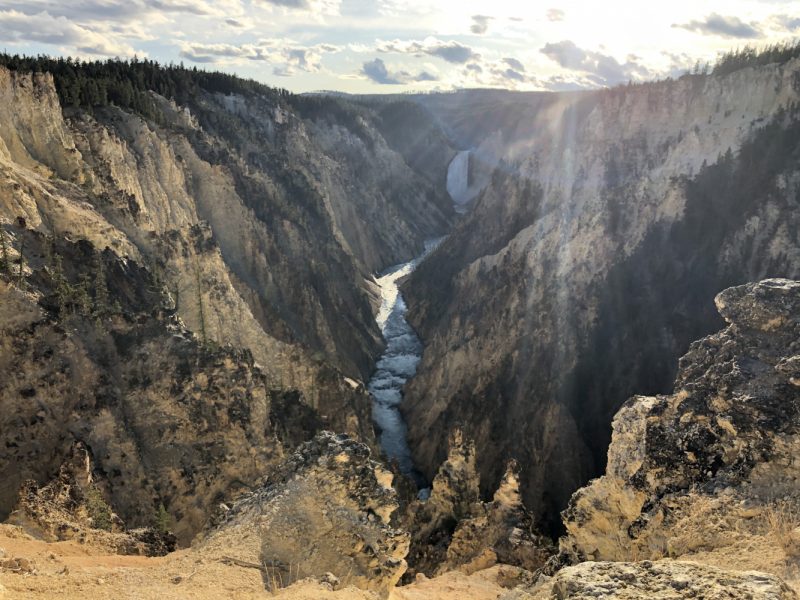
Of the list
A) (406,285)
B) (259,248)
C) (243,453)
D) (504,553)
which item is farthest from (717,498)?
(406,285)

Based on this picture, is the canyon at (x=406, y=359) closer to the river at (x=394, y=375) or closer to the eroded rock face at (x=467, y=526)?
the eroded rock face at (x=467, y=526)

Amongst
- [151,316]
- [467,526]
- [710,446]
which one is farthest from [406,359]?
[710,446]

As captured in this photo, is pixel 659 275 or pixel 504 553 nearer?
pixel 504 553

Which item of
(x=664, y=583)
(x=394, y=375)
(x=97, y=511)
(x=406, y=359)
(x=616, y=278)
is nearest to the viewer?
(x=664, y=583)

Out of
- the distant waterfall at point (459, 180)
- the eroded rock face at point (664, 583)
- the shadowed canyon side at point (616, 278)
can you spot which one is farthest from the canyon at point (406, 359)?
the distant waterfall at point (459, 180)

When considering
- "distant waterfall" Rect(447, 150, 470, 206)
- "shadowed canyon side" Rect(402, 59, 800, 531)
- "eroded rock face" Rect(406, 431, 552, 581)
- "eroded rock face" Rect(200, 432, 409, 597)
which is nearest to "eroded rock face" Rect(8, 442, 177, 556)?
"eroded rock face" Rect(200, 432, 409, 597)

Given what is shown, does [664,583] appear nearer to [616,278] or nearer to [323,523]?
[323,523]

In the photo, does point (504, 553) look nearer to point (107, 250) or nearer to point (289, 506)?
point (289, 506)
